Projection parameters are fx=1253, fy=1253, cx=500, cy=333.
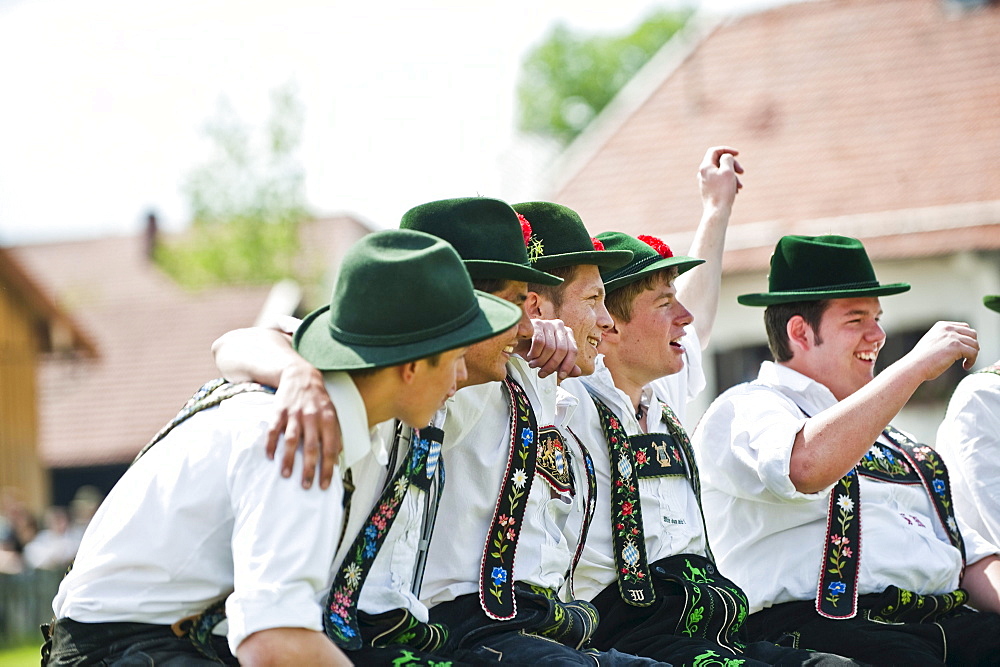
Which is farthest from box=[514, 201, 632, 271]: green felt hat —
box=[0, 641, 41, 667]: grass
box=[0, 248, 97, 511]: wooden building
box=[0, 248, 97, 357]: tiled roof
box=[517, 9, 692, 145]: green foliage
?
box=[517, 9, 692, 145]: green foliage

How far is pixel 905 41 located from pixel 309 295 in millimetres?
12384

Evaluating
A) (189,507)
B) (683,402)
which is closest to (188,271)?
(683,402)

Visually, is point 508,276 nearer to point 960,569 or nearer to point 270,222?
point 960,569

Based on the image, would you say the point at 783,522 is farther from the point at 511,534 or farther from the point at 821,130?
the point at 821,130

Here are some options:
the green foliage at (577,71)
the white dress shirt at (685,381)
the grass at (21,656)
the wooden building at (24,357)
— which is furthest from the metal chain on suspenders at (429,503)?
the green foliage at (577,71)

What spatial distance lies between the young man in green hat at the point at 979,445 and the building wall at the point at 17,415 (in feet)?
54.1

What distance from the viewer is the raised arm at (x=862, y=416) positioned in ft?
10.9

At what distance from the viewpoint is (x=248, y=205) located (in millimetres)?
23844

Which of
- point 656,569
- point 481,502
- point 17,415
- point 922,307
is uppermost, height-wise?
point 481,502

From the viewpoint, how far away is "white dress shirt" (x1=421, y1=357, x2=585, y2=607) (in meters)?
2.90

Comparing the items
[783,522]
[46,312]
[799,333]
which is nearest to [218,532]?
[783,522]

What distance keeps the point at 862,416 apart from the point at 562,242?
920 millimetres

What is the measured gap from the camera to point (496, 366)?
→ 290 centimetres

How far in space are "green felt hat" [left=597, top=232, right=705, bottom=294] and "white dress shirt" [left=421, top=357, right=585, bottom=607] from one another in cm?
67
